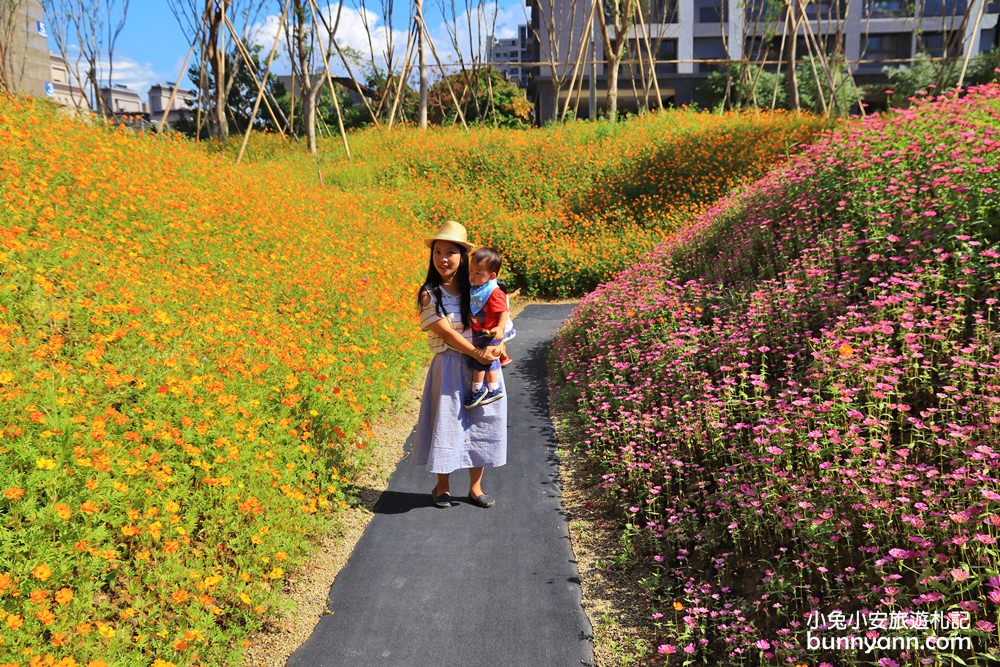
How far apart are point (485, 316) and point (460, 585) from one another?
1641 mm

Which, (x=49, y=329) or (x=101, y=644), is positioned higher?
(x=49, y=329)

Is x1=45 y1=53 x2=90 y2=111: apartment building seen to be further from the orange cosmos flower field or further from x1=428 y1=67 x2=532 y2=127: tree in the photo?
x1=428 y1=67 x2=532 y2=127: tree

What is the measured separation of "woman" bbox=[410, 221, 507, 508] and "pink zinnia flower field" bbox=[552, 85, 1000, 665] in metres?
0.95

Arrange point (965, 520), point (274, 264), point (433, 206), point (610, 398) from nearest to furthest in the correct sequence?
point (965, 520), point (610, 398), point (274, 264), point (433, 206)

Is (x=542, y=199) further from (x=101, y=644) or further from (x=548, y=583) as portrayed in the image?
(x=101, y=644)

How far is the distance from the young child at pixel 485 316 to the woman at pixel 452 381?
67mm

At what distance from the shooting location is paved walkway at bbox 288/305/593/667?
3162 millimetres

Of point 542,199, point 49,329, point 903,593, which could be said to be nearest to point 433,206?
point 542,199

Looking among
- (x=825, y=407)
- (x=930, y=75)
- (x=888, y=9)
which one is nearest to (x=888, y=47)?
(x=888, y=9)

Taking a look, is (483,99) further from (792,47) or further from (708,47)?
(708,47)

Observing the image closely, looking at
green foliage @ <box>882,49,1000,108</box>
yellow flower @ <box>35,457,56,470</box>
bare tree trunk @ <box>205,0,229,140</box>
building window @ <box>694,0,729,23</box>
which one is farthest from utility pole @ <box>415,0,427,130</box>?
building window @ <box>694,0,729,23</box>

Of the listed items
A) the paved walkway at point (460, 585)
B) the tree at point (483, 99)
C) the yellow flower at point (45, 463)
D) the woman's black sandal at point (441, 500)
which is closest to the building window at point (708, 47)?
the tree at point (483, 99)

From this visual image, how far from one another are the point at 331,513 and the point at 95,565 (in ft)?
5.88

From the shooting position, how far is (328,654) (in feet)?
10.4
